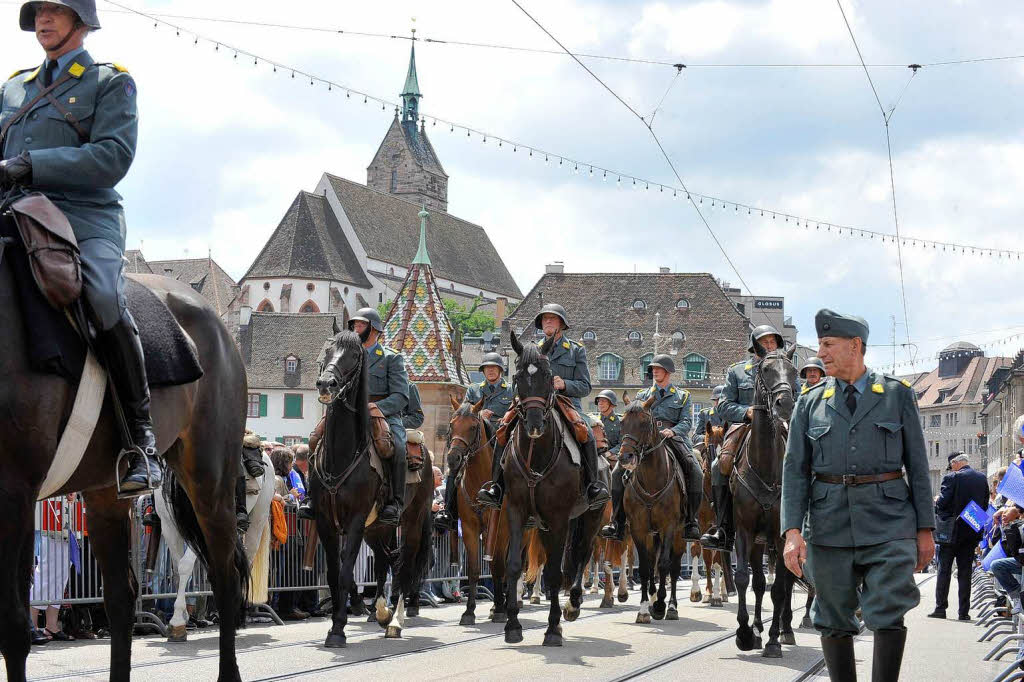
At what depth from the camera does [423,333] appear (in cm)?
3972

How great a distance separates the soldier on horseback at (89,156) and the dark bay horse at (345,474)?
5.78 meters

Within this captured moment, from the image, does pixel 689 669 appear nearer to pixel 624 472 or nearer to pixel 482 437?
pixel 482 437

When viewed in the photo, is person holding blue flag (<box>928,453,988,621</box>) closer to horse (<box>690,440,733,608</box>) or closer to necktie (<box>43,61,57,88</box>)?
horse (<box>690,440,733,608</box>)

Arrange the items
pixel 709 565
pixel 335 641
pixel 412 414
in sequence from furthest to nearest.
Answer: pixel 709 565 → pixel 412 414 → pixel 335 641

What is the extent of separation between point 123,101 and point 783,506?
4.06 metres

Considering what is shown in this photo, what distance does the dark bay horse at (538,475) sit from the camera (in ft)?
43.4

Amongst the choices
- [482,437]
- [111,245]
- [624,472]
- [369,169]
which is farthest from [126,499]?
[369,169]

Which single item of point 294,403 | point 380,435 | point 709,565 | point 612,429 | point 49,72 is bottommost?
point 709,565

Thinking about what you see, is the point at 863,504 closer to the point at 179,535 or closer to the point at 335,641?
the point at 335,641

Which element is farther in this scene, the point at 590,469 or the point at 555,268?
the point at 555,268

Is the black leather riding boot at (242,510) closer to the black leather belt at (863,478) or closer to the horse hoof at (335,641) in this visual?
the horse hoof at (335,641)

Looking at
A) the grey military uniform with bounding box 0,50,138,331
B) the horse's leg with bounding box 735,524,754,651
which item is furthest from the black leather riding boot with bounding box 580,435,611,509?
the grey military uniform with bounding box 0,50,138,331

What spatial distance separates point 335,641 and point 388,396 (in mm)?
3086

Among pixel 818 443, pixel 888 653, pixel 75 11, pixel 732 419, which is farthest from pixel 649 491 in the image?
pixel 75 11
